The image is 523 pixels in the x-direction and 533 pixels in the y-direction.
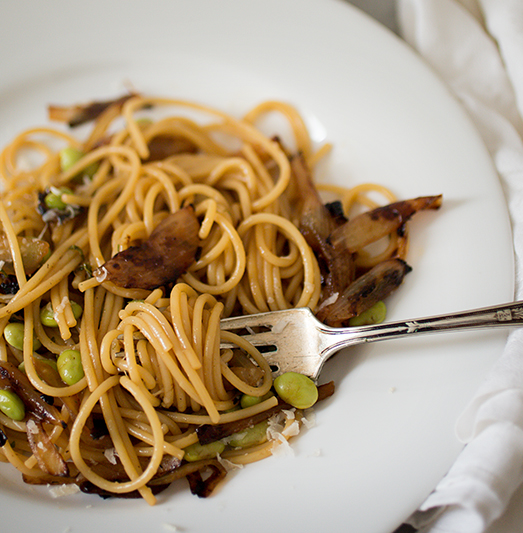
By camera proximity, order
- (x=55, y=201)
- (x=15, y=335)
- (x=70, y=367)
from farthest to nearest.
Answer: (x=55, y=201), (x=15, y=335), (x=70, y=367)

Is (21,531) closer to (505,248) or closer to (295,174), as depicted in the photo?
(295,174)

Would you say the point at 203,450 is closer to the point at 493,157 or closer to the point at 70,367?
the point at 70,367

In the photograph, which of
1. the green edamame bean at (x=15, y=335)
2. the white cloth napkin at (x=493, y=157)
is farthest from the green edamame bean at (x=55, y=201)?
the white cloth napkin at (x=493, y=157)

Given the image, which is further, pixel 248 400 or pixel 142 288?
pixel 142 288

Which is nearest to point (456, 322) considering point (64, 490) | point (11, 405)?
point (64, 490)

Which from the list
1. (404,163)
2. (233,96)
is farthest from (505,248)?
(233,96)
